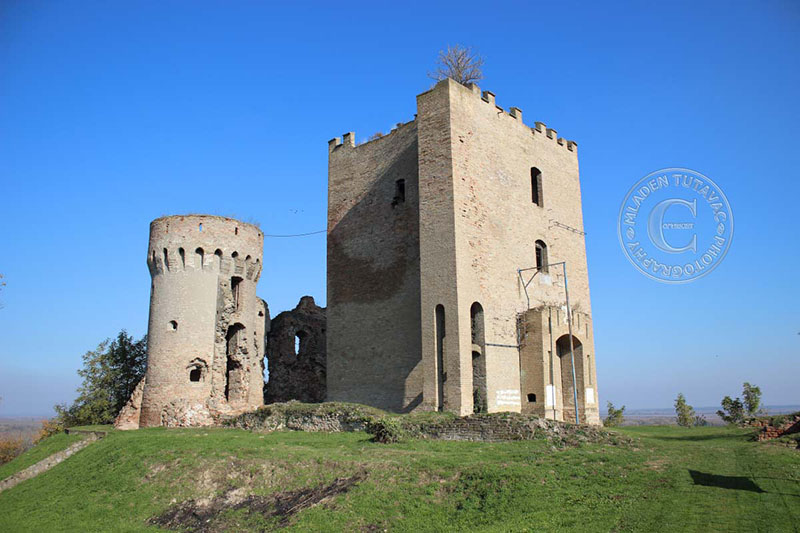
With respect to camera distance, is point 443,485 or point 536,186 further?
point 536,186

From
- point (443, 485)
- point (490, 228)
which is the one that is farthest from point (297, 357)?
point (443, 485)

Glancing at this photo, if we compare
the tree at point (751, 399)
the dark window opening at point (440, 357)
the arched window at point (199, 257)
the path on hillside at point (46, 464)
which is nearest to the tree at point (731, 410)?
the tree at point (751, 399)

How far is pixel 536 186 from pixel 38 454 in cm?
2346

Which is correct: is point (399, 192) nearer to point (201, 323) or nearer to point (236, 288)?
point (236, 288)

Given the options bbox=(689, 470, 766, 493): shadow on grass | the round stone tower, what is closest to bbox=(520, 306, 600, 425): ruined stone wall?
bbox=(689, 470, 766, 493): shadow on grass

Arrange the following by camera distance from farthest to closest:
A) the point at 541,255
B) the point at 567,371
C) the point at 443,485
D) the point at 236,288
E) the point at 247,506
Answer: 1. the point at 236,288
2. the point at 541,255
3. the point at 567,371
4. the point at 247,506
5. the point at 443,485

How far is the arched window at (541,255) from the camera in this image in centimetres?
2676

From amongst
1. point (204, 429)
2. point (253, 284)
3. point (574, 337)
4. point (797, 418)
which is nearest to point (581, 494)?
point (797, 418)

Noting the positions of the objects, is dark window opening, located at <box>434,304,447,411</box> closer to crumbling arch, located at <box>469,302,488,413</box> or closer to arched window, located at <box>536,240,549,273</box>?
crumbling arch, located at <box>469,302,488,413</box>

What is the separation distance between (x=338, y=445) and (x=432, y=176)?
34.8ft

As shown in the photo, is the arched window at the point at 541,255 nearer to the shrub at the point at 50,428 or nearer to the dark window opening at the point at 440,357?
the dark window opening at the point at 440,357

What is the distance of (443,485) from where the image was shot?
12.3 m

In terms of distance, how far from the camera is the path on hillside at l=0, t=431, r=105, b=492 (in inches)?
822

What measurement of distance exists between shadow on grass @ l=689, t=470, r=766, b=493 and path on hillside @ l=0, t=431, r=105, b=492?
68.5ft
